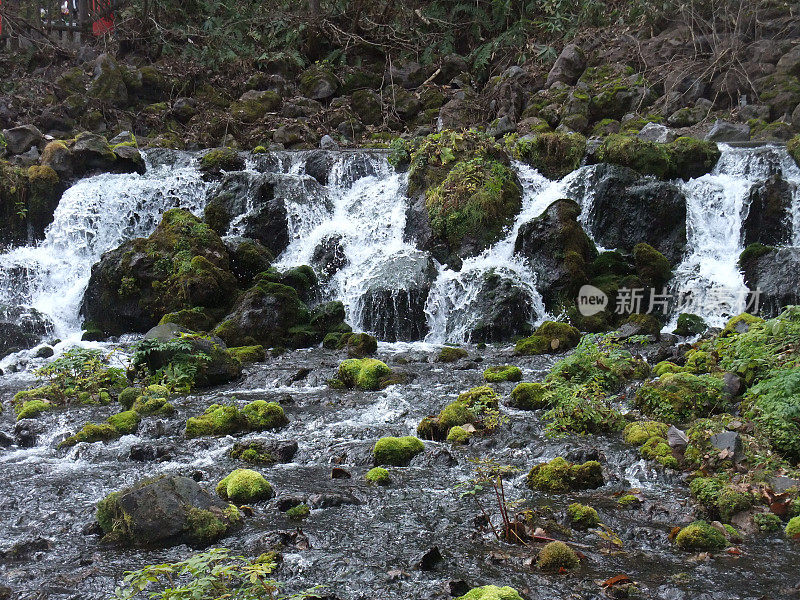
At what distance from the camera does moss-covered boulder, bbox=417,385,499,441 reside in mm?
8320

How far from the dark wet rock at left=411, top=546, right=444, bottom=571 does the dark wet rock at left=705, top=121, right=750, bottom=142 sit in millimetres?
16910

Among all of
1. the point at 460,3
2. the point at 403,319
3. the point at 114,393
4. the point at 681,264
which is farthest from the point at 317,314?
the point at 460,3

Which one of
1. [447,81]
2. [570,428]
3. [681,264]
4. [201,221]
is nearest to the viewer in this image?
[570,428]

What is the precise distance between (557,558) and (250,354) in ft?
30.3

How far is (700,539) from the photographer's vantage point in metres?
5.22

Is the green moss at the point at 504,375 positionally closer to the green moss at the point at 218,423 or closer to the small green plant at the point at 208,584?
the green moss at the point at 218,423

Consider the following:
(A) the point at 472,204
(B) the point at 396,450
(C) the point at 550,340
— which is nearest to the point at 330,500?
(B) the point at 396,450

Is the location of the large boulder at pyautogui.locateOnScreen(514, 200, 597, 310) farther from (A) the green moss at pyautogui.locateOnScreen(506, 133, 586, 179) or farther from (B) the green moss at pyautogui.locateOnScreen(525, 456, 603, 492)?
(B) the green moss at pyautogui.locateOnScreen(525, 456, 603, 492)

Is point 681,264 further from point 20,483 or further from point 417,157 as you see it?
point 20,483

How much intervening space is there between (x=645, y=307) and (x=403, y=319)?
5.17 metres

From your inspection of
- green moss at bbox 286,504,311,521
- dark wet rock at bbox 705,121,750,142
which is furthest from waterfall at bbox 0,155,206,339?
dark wet rock at bbox 705,121,750,142

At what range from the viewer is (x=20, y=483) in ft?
23.3

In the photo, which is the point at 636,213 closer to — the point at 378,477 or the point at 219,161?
the point at 219,161

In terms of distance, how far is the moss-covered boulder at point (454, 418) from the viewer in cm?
832
